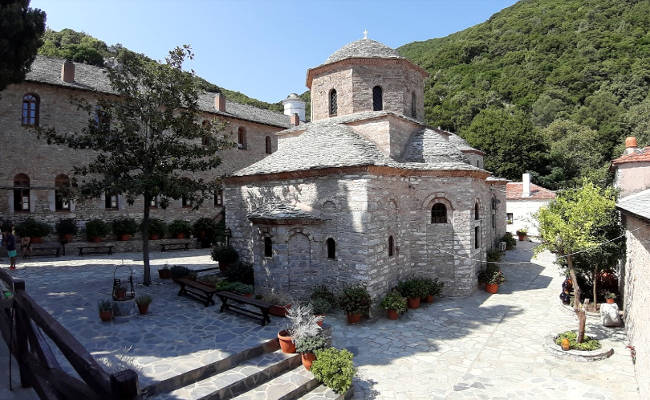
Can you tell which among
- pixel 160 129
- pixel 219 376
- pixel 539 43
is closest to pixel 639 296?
pixel 219 376

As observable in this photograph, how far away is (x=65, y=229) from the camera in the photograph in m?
18.9

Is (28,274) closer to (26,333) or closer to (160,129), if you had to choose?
(160,129)

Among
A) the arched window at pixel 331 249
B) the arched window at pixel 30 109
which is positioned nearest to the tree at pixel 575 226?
the arched window at pixel 331 249

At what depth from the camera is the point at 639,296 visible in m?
8.06

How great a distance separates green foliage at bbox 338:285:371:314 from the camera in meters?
10.5

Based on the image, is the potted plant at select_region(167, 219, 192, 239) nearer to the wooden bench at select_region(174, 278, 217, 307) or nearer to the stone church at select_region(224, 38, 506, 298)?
the stone church at select_region(224, 38, 506, 298)

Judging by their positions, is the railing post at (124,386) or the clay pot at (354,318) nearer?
the railing post at (124,386)

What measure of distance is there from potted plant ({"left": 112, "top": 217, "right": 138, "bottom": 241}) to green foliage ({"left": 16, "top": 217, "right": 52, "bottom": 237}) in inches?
123

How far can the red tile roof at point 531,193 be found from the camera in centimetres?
2859

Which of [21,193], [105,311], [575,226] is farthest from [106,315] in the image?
[21,193]

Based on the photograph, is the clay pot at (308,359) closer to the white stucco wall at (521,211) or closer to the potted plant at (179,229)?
the potted plant at (179,229)

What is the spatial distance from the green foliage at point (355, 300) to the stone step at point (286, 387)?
3.42 m

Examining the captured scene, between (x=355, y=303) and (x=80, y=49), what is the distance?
4258 centimetres

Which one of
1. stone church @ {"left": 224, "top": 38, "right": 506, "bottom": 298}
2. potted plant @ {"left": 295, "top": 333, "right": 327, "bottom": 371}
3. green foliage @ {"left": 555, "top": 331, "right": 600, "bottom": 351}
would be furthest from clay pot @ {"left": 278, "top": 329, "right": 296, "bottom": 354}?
green foliage @ {"left": 555, "top": 331, "right": 600, "bottom": 351}
